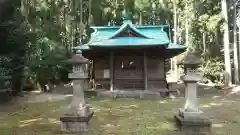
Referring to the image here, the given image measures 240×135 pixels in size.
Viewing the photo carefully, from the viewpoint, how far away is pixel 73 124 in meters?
7.47

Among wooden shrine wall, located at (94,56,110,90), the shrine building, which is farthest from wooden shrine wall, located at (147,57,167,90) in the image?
wooden shrine wall, located at (94,56,110,90)

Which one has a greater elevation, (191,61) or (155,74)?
(191,61)

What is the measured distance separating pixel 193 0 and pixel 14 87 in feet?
53.2

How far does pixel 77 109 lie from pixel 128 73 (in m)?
9.25

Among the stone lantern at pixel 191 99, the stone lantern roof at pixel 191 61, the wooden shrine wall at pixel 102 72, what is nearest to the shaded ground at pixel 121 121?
the stone lantern at pixel 191 99

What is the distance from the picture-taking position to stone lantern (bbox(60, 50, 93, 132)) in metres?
7.45

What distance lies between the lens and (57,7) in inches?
1001

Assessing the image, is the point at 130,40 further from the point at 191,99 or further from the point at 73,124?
the point at 73,124

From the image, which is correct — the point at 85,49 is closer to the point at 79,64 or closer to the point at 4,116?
the point at 4,116

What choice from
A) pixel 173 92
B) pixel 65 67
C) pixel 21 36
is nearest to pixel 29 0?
pixel 65 67

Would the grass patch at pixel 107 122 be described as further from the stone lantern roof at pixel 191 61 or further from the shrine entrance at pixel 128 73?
the shrine entrance at pixel 128 73

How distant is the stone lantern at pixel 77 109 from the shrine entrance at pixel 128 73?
8.66 meters

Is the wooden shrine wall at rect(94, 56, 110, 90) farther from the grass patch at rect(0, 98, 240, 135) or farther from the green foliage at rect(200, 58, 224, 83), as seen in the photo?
the green foliage at rect(200, 58, 224, 83)

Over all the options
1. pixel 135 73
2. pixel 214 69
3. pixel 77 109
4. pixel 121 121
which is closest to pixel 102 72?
pixel 135 73
